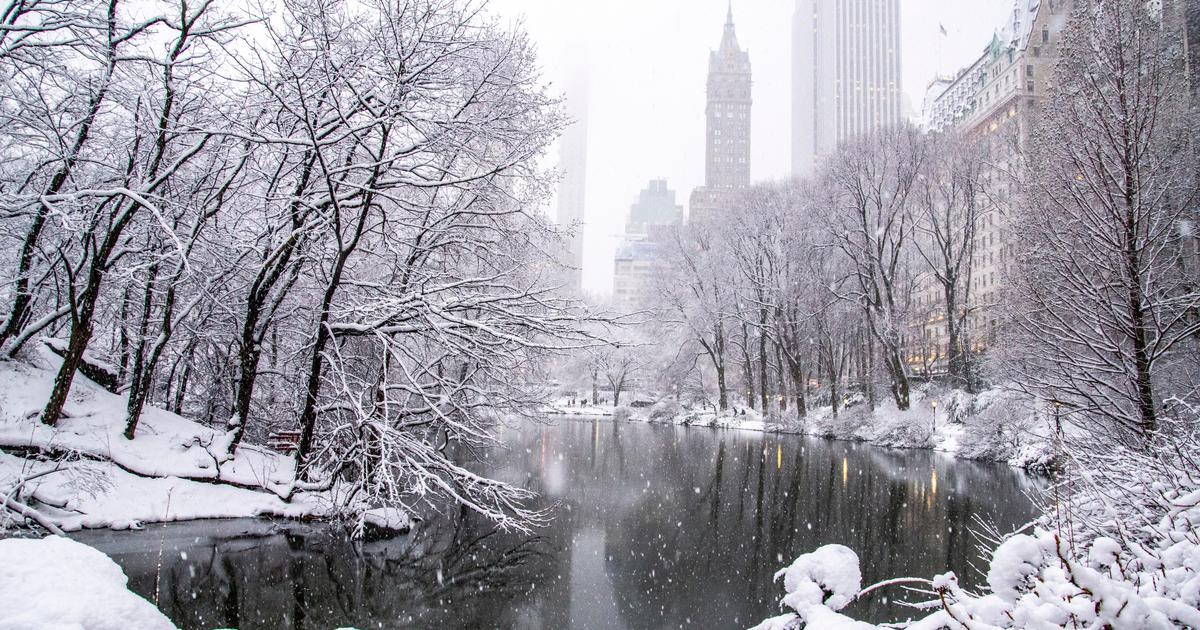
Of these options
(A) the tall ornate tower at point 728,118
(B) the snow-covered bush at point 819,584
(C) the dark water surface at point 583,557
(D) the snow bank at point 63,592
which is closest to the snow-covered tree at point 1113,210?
(C) the dark water surface at point 583,557

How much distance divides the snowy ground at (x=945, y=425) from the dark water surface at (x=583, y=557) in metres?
2.93

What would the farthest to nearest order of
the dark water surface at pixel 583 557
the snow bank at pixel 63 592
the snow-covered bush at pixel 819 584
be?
1. the dark water surface at pixel 583 557
2. the snow-covered bush at pixel 819 584
3. the snow bank at pixel 63 592

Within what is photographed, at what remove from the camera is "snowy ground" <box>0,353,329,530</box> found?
8.35 metres

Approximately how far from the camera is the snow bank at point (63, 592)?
2885mm

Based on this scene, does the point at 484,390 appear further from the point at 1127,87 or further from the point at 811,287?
the point at 811,287

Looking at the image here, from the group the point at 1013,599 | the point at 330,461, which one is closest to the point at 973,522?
the point at 1013,599

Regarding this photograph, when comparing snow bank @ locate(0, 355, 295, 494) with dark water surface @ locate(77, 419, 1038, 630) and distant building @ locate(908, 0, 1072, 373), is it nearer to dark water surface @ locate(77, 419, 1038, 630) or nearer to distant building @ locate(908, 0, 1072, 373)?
dark water surface @ locate(77, 419, 1038, 630)

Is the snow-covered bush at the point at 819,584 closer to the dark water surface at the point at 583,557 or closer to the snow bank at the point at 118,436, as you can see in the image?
the dark water surface at the point at 583,557

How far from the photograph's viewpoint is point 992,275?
60.7 m

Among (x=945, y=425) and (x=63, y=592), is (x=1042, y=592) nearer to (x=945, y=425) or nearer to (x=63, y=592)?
(x=63, y=592)

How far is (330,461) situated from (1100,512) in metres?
9.87

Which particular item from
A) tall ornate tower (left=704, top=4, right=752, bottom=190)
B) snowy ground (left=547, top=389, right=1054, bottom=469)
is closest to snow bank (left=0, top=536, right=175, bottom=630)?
snowy ground (left=547, top=389, right=1054, bottom=469)

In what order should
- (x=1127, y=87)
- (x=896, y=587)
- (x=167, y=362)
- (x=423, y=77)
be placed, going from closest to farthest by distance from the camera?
(x=896, y=587) < (x=423, y=77) < (x=1127, y=87) < (x=167, y=362)

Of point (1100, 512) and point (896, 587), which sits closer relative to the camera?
point (1100, 512)
